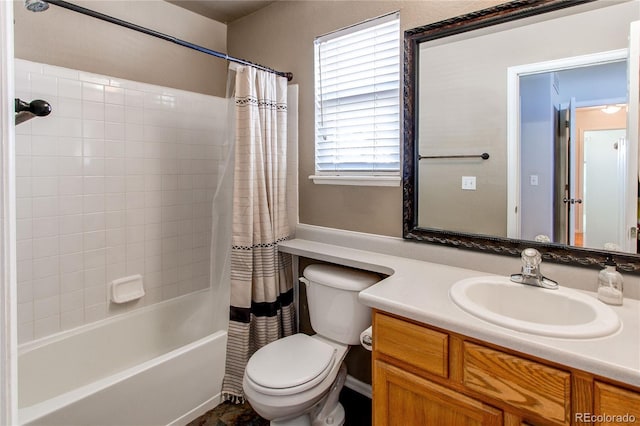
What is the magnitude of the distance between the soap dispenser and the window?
91 centimetres

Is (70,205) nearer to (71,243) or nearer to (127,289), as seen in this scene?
(71,243)

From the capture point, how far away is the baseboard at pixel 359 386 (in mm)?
1980

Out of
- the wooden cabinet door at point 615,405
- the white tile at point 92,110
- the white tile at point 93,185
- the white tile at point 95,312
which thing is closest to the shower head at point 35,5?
the white tile at point 92,110

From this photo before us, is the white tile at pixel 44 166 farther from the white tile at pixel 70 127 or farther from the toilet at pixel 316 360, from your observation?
the toilet at pixel 316 360

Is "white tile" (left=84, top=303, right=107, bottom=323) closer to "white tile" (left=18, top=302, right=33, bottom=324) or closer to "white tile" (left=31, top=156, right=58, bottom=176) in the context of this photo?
"white tile" (left=18, top=302, right=33, bottom=324)

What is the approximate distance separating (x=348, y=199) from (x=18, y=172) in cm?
168

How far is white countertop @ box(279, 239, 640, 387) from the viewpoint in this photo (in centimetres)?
85

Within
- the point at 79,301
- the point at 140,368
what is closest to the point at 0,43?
the point at 140,368

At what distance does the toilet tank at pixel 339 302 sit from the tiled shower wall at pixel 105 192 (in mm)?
846

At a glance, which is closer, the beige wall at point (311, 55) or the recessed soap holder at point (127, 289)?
the beige wall at point (311, 55)

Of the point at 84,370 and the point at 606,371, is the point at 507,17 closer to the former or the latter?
the point at 606,371

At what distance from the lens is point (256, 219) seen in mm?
1975
